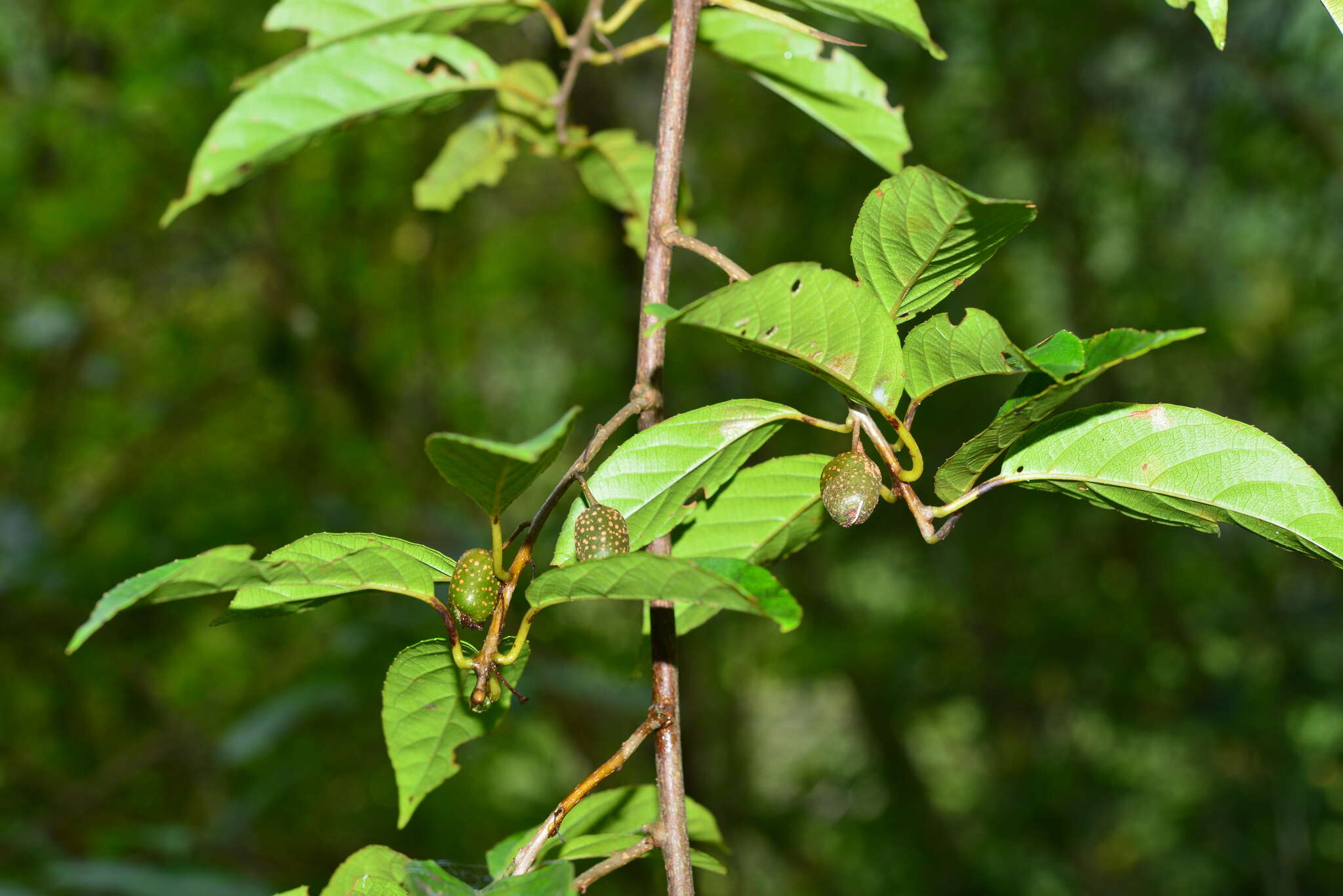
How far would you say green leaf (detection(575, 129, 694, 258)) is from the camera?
4.11 ft

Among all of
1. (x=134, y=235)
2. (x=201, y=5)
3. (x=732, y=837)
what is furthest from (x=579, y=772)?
(x=201, y=5)

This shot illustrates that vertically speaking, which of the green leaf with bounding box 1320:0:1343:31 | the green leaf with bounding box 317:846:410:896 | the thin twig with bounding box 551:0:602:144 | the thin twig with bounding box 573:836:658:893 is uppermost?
the thin twig with bounding box 551:0:602:144

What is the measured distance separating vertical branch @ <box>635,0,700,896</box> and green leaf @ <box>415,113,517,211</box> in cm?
52

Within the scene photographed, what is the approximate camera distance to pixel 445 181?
1326 mm

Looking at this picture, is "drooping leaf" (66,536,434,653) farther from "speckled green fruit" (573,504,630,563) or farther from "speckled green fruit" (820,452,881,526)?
"speckled green fruit" (820,452,881,526)

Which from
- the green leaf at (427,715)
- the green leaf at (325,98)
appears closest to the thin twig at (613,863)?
the green leaf at (427,715)

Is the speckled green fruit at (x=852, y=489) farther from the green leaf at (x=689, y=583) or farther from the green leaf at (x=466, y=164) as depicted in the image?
the green leaf at (x=466, y=164)

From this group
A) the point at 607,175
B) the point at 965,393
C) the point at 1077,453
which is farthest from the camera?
the point at 965,393

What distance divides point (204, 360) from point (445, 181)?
285 cm

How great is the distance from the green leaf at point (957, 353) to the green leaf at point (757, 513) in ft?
0.56

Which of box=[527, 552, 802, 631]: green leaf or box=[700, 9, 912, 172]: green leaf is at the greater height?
box=[700, 9, 912, 172]: green leaf

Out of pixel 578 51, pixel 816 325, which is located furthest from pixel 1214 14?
pixel 578 51

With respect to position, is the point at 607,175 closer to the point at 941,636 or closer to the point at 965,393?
the point at 965,393

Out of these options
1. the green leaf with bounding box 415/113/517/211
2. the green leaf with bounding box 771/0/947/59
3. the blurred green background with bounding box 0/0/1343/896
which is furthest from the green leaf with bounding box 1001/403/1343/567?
the blurred green background with bounding box 0/0/1343/896
